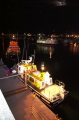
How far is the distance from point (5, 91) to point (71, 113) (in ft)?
25.6

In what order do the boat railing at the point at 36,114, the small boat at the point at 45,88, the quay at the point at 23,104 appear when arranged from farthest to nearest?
the small boat at the point at 45,88
the quay at the point at 23,104
the boat railing at the point at 36,114

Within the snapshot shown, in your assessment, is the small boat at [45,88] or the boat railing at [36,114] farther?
the small boat at [45,88]

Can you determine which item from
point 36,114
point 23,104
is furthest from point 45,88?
point 36,114

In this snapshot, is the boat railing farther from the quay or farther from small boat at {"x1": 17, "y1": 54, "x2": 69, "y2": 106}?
small boat at {"x1": 17, "y1": 54, "x2": 69, "y2": 106}

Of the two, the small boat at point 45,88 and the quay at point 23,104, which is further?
the small boat at point 45,88

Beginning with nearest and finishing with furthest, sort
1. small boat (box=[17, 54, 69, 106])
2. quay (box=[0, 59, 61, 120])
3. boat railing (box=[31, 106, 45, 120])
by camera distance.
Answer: boat railing (box=[31, 106, 45, 120]) < quay (box=[0, 59, 61, 120]) < small boat (box=[17, 54, 69, 106])

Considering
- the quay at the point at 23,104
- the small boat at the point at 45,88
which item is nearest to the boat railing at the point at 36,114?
the quay at the point at 23,104

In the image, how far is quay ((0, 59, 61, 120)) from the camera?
28.3ft

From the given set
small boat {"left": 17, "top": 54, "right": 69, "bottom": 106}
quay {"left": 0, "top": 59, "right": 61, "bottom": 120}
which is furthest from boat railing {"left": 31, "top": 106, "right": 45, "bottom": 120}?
small boat {"left": 17, "top": 54, "right": 69, "bottom": 106}

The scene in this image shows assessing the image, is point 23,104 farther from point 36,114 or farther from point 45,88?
point 45,88

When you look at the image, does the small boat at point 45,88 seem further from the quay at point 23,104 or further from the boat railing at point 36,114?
the boat railing at point 36,114

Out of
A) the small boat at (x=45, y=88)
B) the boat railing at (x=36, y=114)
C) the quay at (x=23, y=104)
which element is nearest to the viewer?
the boat railing at (x=36, y=114)

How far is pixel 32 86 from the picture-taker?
15375 mm

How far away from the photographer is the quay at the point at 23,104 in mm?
8632
